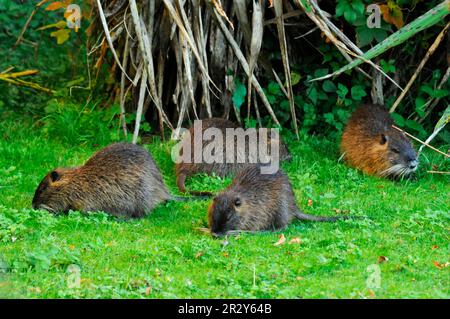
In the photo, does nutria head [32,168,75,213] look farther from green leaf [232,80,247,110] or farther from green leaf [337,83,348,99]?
green leaf [337,83,348,99]

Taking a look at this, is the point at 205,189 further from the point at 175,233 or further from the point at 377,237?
the point at 377,237

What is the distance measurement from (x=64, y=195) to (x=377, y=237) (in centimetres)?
210

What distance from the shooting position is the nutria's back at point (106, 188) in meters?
6.16

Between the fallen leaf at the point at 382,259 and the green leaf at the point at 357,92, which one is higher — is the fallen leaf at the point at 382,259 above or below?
below

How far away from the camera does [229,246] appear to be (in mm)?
5363

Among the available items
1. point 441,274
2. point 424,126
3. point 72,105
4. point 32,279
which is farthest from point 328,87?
point 32,279

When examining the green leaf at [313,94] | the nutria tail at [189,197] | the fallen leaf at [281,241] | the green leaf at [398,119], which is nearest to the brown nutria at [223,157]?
the nutria tail at [189,197]

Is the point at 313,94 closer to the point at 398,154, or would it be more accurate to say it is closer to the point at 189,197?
the point at 398,154

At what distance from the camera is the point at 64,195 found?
617 centimetres

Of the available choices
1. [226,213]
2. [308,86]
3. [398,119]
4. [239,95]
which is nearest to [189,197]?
[226,213]

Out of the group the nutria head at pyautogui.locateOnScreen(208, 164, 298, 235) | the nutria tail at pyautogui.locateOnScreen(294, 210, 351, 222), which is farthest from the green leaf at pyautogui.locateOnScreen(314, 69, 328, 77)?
the nutria tail at pyautogui.locateOnScreen(294, 210, 351, 222)

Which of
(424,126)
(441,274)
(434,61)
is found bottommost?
(441,274)

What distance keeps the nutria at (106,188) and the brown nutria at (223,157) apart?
0.55 m

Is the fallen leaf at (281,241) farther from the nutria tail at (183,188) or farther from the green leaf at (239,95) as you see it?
the green leaf at (239,95)
